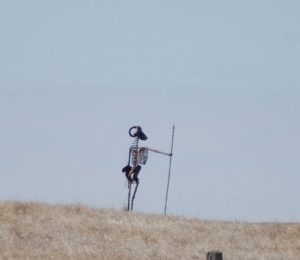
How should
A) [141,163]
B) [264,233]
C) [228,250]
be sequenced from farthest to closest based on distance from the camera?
[141,163] < [264,233] < [228,250]

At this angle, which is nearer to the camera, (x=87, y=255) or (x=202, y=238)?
(x=87, y=255)

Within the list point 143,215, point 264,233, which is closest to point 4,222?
point 143,215

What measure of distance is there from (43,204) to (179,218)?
321 centimetres

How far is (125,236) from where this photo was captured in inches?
1029

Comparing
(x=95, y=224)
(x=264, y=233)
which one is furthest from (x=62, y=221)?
(x=264, y=233)

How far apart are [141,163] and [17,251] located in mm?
6876

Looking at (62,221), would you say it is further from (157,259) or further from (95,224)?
(157,259)

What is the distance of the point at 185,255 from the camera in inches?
989

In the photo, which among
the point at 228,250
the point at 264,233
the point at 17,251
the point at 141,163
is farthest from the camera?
the point at 141,163

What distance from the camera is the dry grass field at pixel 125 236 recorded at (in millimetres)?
24844

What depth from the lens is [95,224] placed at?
26797 millimetres

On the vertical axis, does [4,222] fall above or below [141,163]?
below

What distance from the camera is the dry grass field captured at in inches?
978

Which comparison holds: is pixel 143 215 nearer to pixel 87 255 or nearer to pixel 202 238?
pixel 202 238
